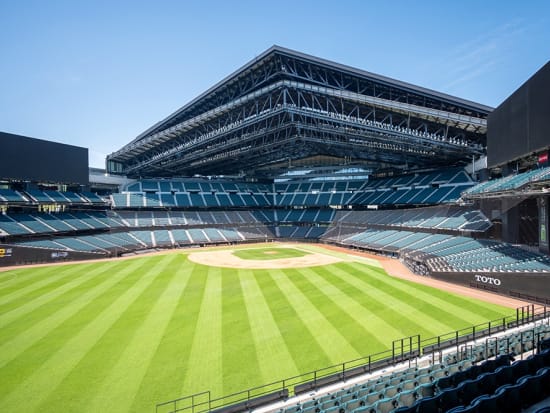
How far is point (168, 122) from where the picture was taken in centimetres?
5528

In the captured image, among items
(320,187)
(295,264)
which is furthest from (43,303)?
(320,187)

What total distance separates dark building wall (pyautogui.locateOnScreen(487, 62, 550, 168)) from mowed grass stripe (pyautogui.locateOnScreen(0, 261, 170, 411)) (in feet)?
109

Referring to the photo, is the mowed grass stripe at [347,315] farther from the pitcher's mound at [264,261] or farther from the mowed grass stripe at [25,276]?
the mowed grass stripe at [25,276]

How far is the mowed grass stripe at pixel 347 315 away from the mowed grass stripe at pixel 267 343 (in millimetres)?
2735

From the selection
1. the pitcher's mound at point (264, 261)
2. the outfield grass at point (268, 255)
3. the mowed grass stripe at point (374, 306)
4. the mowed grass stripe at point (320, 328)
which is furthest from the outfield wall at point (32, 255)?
the mowed grass stripe at point (374, 306)

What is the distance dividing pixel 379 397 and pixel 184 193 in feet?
237

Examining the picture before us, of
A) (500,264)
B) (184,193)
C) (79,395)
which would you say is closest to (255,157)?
(184,193)

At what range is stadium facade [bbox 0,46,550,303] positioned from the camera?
30.4 meters

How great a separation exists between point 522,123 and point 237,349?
98.8 ft

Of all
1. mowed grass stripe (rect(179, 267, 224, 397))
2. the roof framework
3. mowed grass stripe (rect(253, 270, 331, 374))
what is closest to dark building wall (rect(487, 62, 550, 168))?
the roof framework

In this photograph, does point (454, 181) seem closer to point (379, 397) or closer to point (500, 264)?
point (500, 264)

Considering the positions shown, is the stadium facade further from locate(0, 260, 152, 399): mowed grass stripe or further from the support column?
locate(0, 260, 152, 399): mowed grass stripe

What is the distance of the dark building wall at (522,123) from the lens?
22.8 m

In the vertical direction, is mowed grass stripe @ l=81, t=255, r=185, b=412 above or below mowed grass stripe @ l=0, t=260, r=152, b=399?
below
